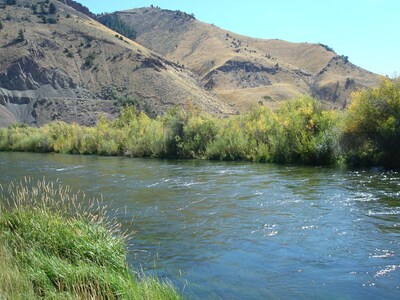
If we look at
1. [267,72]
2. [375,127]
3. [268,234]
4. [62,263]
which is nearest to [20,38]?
[267,72]

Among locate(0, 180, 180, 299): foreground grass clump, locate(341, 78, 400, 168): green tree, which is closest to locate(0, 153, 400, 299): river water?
locate(0, 180, 180, 299): foreground grass clump

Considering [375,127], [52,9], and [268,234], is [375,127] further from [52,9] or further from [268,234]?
[52,9]

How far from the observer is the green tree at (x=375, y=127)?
3086 centimetres

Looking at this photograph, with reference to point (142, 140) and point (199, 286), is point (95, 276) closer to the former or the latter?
point (199, 286)

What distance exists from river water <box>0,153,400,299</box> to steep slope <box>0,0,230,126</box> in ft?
266

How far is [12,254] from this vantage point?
9.98 metres

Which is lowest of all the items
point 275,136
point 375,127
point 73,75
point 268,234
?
point 268,234

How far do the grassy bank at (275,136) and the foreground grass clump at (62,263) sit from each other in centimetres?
2551

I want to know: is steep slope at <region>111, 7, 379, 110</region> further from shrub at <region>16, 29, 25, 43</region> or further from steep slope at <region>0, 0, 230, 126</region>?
shrub at <region>16, 29, 25, 43</region>

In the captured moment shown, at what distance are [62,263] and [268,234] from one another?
7.39 metres

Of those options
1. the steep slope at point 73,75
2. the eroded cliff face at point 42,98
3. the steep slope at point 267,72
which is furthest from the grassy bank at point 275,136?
the steep slope at point 267,72

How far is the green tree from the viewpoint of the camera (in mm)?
30859

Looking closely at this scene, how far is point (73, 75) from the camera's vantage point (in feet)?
383

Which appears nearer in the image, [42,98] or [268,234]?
[268,234]
